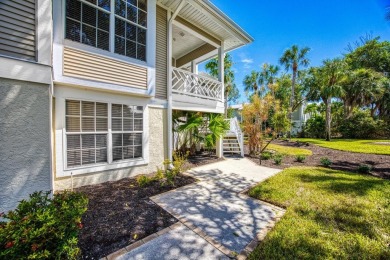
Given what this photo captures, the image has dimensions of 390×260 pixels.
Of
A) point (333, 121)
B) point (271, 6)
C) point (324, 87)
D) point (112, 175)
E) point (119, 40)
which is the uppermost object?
point (271, 6)

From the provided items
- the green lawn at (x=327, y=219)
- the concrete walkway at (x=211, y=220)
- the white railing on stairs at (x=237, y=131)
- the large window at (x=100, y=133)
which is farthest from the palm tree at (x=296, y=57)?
the large window at (x=100, y=133)

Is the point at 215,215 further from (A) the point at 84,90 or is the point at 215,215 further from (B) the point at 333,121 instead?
(B) the point at 333,121

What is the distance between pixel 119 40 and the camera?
524cm

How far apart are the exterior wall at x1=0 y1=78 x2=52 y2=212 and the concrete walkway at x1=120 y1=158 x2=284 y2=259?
7.67 ft

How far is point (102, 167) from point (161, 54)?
4.55 meters

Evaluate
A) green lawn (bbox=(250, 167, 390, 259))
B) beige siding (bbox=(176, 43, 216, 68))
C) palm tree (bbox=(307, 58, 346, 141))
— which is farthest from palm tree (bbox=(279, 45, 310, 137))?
green lawn (bbox=(250, 167, 390, 259))

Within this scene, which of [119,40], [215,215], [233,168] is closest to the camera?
[215,215]

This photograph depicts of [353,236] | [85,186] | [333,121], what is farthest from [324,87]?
[85,186]

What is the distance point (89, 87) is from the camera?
4.67 metres

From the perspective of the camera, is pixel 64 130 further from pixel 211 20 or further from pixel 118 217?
pixel 211 20

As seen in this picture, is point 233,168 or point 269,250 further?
point 233,168

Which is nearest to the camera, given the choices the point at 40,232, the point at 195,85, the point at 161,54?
the point at 40,232

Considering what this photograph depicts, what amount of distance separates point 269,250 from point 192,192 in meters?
2.50

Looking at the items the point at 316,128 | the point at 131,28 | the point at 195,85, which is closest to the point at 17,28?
the point at 131,28
